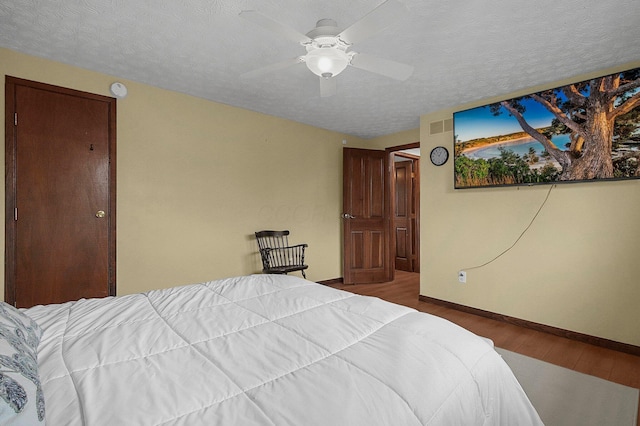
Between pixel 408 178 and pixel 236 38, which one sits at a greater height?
pixel 236 38

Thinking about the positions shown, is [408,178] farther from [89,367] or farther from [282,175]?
[89,367]

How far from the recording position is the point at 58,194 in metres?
2.59

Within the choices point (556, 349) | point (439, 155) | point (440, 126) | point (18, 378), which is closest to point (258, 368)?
point (18, 378)

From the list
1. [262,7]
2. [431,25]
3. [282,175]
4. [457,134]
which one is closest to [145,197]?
[282,175]

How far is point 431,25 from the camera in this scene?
2006 mm

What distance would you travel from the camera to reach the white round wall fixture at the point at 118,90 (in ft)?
9.24

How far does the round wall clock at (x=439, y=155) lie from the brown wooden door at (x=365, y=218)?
3.83 feet

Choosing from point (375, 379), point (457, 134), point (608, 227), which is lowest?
point (375, 379)

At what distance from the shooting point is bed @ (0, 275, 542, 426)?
0.72 m

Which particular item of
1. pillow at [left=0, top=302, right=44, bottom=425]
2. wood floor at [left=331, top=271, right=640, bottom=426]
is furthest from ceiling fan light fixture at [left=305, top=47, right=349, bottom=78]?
wood floor at [left=331, top=271, right=640, bottom=426]

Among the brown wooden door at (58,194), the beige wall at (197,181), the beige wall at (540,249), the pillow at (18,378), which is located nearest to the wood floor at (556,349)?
the beige wall at (540,249)

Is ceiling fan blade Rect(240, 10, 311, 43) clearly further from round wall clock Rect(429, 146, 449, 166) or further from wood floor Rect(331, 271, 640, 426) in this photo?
wood floor Rect(331, 271, 640, 426)

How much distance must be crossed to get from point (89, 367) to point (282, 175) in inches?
132

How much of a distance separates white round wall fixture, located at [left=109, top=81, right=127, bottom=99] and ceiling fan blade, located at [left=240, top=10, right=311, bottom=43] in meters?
2.06
